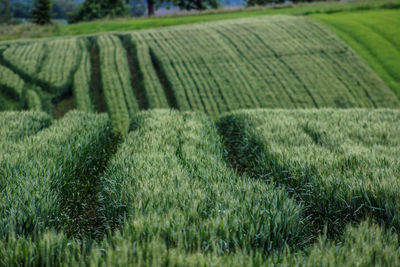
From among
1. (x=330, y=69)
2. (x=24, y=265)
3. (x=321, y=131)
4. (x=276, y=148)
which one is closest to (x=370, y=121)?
(x=321, y=131)

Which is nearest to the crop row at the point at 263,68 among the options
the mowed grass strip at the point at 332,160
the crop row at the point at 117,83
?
the crop row at the point at 117,83

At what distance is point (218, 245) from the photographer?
2848 mm

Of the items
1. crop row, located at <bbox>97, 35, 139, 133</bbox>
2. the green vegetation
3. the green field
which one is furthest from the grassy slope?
the green vegetation

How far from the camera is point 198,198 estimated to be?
3705 millimetres

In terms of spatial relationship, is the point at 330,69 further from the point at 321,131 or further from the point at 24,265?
the point at 24,265

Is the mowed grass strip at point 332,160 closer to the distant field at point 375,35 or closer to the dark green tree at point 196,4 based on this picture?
the distant field at point 375,35

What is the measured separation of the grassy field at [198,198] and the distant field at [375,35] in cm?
1591

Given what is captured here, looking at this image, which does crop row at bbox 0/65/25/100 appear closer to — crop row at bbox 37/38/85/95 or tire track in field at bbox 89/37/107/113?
crop row at bbox 37/38/85/95

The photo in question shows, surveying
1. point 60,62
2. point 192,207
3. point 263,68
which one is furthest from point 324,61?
point 192,207

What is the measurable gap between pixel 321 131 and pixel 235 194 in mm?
4072

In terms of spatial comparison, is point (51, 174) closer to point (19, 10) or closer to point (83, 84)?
point (83, 84)

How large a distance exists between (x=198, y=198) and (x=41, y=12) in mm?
57139

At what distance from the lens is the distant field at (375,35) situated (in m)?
20.2

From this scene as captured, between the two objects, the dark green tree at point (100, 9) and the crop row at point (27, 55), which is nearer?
the crop row at point (27, 55)
